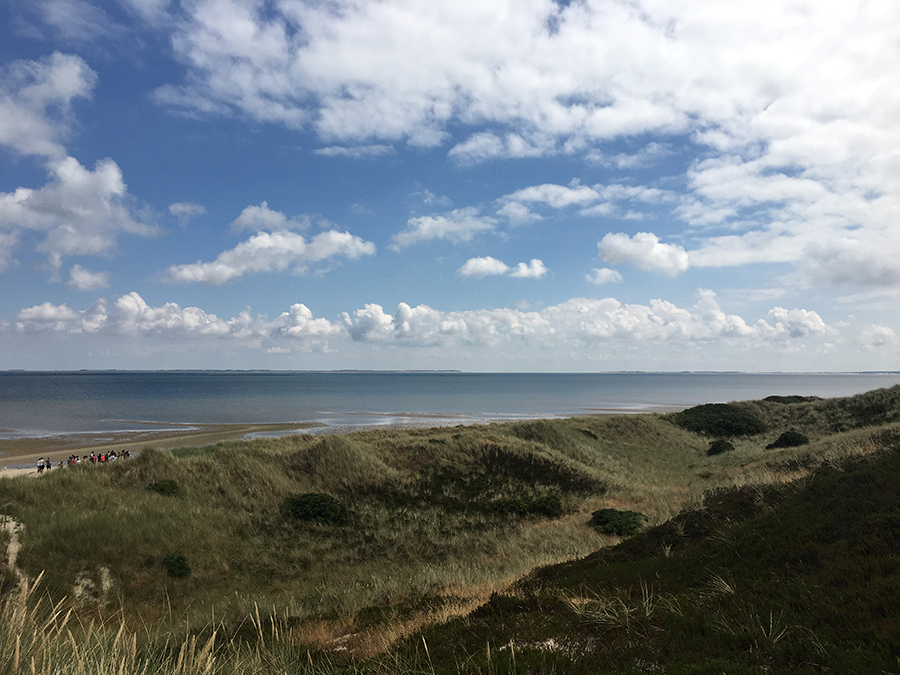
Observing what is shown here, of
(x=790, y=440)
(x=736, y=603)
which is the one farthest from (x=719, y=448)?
(x=736, y=603)

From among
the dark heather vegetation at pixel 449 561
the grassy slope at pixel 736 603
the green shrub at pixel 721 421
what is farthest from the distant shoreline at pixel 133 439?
the grassy slope at pixel 736 603

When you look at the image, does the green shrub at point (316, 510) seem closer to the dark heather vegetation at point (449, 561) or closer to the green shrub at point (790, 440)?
the dark heather vegetation at point (449, 561)

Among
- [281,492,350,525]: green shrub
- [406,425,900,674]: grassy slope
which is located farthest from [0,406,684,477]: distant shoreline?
[406,425,900,674]: grassy slope

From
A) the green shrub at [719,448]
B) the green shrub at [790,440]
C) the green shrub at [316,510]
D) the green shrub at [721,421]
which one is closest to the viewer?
the green shrub at [316,510]

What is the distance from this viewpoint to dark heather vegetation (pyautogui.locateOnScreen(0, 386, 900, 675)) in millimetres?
5812

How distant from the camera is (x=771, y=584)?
300 inches

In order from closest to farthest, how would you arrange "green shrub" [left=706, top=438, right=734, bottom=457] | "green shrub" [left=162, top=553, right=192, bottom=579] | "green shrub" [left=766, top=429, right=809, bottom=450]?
"green shrub" [left=162, top=553, right=192, bottom=579], "green shrub" [left=766, top=429, right=809, bottom=450], "green shrub" [left=706, top=438, right=734, bottom=457]

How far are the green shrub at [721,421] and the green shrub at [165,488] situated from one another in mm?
53528

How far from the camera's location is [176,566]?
58.1 ft

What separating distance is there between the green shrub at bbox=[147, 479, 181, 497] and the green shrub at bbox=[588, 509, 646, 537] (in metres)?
20.9

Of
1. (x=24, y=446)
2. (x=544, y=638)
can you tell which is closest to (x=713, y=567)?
(x=544, y=638)

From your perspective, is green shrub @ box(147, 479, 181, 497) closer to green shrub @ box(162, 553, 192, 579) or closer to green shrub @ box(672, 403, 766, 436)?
green shrub @ box(162, 553, 192, 579)

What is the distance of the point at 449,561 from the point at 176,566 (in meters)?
10.5

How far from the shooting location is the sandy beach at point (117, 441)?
48594 mm
